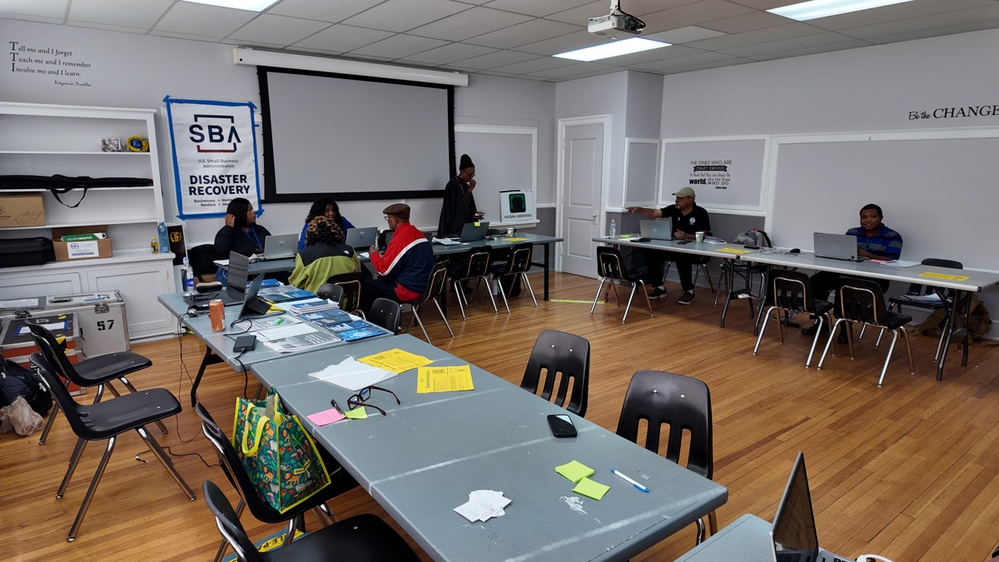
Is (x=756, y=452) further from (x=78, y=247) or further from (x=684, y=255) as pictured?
(x=78, y=247)

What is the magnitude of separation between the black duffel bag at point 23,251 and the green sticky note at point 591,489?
5354 millimetres

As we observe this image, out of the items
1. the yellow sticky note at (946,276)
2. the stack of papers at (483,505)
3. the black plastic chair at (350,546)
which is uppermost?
the yellow sticky note at (946,276)

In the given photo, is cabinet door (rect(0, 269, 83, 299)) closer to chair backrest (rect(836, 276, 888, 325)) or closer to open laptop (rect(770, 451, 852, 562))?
open laptop (rect(770, 451, 852, 562))

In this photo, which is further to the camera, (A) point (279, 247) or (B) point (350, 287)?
(A) point (279, 247)

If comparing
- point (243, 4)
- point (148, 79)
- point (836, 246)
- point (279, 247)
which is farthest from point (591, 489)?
point (148, 79)

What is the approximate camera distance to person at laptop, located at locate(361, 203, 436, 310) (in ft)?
17.2

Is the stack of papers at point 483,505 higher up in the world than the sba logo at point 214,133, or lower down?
lower down

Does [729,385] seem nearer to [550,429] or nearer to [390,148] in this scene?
[550,429]

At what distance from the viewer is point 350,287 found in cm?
481

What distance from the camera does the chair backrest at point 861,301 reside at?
4.55m

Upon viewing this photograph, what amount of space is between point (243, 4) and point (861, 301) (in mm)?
5540

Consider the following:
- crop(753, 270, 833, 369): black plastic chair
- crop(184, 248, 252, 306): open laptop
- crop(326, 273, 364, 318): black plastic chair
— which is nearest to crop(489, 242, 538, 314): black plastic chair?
crop(326, 273, 364, 318): black plastic chair

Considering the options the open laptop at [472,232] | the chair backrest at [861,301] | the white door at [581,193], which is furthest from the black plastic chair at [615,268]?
the chair backrest at [861,301]

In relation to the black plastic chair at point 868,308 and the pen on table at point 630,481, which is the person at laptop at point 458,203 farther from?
the pen on table at point 630,481
